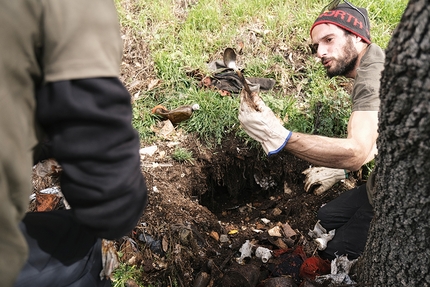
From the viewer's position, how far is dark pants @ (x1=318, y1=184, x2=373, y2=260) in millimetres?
2410

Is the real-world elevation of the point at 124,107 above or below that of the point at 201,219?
above

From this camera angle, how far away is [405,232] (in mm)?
1475

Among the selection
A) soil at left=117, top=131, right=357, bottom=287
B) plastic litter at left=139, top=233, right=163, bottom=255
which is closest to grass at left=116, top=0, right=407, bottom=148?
soil at left=117, top=131, right=357, bottom=287

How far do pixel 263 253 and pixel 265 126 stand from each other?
2.62 feet

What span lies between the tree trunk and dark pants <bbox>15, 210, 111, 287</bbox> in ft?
3.65

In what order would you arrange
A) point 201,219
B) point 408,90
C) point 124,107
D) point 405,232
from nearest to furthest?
1. point 124,107
2. point 408,90
3. point 405,232
4. point 201,219

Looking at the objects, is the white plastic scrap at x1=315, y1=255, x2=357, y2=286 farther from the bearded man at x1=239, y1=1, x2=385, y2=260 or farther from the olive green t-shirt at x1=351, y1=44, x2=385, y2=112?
the olive green t-shirt at x1=351, y1=44, x2=385, y2=112

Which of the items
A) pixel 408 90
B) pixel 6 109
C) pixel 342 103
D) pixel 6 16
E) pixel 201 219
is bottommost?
pixel 201 219

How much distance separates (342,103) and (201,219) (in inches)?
66.5

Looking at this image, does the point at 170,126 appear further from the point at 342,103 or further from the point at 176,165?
the point at 342,103

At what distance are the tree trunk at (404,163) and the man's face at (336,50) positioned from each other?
5.71ft

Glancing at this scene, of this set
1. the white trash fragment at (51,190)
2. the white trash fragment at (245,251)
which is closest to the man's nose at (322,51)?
the white trash fragment at (245,251)

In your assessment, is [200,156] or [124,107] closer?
[124,107]

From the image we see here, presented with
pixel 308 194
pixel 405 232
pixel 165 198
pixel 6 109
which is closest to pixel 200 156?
pixel 165 198
